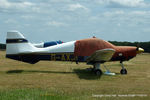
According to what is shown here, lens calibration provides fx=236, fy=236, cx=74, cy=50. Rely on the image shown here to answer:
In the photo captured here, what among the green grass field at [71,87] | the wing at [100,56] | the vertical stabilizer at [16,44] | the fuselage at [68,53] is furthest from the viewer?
the fuselage at [68,53]

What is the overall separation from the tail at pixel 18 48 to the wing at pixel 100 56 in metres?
3.94

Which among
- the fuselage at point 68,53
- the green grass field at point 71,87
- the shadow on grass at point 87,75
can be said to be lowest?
the shadow on grass at point 87,75

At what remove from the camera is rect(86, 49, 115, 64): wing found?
576 inches

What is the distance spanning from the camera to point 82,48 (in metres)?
16.6

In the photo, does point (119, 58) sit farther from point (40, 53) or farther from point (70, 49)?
point (40, 53)

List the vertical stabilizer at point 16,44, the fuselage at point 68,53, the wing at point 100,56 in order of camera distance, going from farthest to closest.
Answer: the fuselage at point 68,53 < the vertical stabilizer at point 16,44 < the wing at point 100,56

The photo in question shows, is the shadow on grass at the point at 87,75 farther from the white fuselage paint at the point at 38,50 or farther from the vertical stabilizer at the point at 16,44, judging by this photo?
the vertical stabilizer at the point at 16,44

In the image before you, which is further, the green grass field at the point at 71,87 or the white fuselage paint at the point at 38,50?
the white fuselage paint at the point at 38,50

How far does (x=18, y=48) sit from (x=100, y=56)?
18.9ft

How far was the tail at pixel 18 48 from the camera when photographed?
16406mm

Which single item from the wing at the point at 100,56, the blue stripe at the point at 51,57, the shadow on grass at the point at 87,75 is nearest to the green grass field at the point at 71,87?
the shadow on grass at the point at 87,75

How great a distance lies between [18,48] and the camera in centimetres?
1652

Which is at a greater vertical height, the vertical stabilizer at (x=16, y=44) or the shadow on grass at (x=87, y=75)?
the vertical stabilizer at (x=16, y=44)

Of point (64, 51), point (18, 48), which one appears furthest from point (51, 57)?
point (18, 48)
